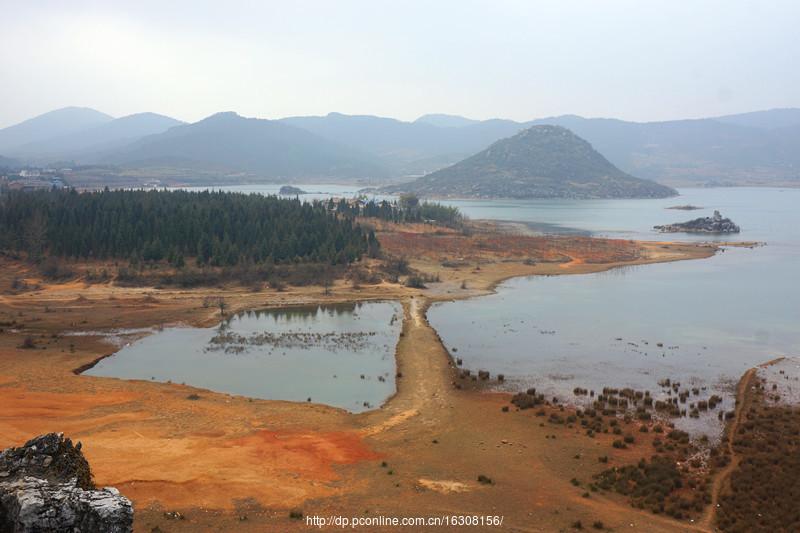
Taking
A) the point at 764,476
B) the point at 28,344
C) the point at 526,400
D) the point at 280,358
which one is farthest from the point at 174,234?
the point at 764,476

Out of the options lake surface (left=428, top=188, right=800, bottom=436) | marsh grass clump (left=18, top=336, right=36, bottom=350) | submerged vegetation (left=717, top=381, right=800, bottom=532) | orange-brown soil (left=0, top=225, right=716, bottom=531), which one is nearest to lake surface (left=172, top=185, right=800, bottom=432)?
lake surface (left=428, top=188, right=800, bottom=436)

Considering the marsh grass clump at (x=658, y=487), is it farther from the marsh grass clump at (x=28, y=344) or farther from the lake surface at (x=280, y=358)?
the marsh grass clump at (x=28, y=344)

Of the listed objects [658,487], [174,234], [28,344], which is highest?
[174,234]

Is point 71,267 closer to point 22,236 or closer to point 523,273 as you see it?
point 22,236

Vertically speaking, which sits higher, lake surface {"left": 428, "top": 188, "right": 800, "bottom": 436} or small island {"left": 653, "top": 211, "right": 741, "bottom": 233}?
small island {"left": 653, "top": 211, "right": 741, "bottom": 233}

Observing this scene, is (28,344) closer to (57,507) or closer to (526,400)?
(526,400)

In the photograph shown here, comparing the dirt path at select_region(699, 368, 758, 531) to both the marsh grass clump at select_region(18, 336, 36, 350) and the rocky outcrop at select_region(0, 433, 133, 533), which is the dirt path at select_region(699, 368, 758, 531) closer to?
the rocky outcrop at select_region(0, 433, 133, 533)
